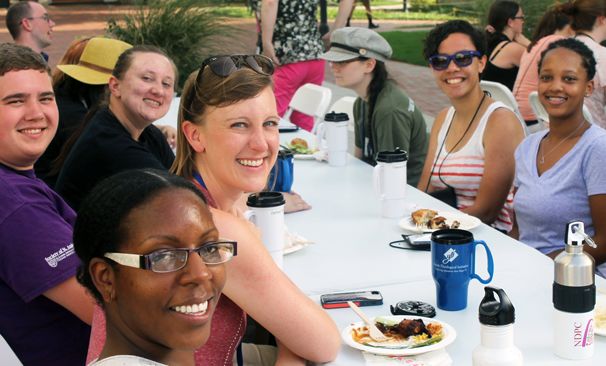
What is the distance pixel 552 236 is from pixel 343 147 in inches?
56.6

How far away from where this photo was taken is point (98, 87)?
461 centimetres

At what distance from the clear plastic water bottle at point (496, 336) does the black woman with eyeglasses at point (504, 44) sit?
5.63 metres

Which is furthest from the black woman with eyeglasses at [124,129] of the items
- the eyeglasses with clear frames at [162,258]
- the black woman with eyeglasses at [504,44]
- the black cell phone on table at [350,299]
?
the black woman with eyeglasses at [504,44]

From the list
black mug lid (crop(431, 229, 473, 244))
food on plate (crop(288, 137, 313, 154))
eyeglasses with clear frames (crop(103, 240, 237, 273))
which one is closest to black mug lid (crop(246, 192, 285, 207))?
black mug lid (crop(431, 229, 473, 244))

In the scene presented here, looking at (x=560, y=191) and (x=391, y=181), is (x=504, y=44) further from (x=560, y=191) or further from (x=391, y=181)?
(x=391, y=181)

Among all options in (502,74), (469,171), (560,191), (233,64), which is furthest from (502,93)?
(233,64)

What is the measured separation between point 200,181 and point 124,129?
4.84ft

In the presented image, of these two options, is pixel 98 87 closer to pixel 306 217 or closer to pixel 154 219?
pixel 306 217

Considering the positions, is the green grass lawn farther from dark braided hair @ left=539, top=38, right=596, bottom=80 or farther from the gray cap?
dark braided hair @ left=539, top=38, right=596, bottom=80

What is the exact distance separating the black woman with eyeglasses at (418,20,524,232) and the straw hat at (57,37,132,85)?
169 cm

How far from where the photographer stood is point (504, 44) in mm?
7422

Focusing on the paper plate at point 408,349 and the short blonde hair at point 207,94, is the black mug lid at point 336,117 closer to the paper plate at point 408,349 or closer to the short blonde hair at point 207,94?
the short blonde hair at point 207,94

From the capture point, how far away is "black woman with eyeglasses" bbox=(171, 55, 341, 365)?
85.4 inches

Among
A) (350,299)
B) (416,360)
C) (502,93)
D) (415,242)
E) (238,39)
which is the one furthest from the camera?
(238,39)
